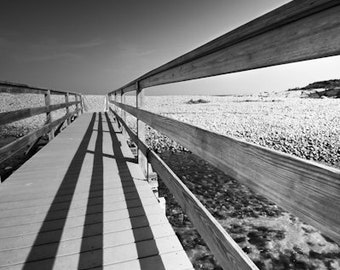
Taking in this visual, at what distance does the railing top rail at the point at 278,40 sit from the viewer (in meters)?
0.64

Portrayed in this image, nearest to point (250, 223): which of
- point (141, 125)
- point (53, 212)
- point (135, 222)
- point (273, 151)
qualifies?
point (141, 125)

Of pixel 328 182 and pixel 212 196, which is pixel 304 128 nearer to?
pixel 212 196

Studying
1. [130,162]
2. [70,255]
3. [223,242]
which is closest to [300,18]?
[223,242]

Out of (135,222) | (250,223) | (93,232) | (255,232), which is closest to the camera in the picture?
(93,232)

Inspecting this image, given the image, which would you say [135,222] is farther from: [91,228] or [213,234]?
[213,234]

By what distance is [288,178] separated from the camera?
727 mm

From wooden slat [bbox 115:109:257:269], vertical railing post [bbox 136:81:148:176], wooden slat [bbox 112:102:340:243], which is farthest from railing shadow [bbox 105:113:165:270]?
wooden slat [bbox 112:102:340:243]

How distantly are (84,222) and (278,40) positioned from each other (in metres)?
2.06

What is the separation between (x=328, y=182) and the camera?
0.60 meters

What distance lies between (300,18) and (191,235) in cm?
369

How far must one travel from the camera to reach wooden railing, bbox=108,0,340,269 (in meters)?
0.62

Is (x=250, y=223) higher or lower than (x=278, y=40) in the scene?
lower

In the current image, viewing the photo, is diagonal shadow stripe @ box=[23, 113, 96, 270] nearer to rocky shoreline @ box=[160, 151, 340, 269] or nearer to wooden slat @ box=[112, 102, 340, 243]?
wooden slat @ box=[112, 102, 340, 243]

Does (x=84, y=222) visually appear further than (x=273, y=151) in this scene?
Yes
